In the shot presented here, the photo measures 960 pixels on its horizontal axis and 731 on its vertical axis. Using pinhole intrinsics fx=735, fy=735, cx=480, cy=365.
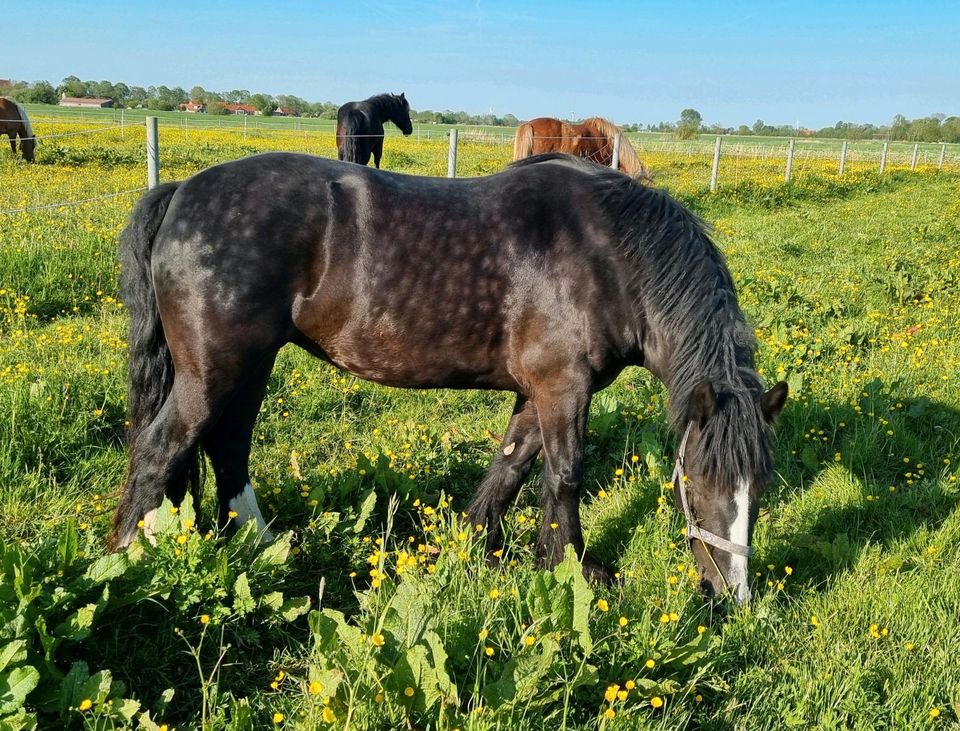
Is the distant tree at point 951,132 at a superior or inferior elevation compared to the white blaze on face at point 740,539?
superior

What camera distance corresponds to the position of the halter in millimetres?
2887

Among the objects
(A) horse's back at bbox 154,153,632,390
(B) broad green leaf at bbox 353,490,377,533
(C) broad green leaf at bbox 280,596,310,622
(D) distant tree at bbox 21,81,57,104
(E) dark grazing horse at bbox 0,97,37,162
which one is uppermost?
(D) distant tree at bbox 21,81,57,104

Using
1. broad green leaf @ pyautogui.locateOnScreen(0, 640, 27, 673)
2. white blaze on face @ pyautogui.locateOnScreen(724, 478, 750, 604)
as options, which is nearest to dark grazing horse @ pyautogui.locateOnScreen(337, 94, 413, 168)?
white blaze on face @ pyautogui.locateOnScreen(724, 478, 750, 604)

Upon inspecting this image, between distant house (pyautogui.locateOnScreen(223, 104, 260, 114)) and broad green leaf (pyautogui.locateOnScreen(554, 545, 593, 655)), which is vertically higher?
distant house (pyautogui.locateOnScreen(223, 104, 260, 114))

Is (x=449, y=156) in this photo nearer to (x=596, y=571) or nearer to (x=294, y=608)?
(x=596, y=571)

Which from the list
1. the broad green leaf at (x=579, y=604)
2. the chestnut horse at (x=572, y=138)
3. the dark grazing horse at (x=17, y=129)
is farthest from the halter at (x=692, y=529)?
the dark grazing horse at (x=17, y=129)

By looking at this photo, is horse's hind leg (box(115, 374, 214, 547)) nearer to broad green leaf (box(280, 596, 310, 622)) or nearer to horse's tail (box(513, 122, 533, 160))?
broad green leaf (box(280, 596, 310, 622))

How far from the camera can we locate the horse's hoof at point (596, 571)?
131 inches

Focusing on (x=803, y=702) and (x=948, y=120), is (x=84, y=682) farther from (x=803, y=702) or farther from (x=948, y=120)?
(x=948, y=120)

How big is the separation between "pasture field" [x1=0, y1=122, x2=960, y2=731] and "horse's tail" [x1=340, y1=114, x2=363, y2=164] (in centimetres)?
610

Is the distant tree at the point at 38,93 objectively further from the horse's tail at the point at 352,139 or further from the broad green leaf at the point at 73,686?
the broad green leaf at the point at 73,686

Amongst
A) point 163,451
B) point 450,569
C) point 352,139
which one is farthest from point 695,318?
point 352,139

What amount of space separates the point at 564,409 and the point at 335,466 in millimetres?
1556

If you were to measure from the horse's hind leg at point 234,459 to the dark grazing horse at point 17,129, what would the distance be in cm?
1635
